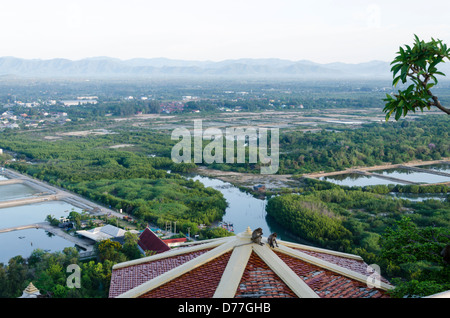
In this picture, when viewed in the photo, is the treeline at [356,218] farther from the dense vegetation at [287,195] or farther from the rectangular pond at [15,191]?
the rectangular pond at [15,191]

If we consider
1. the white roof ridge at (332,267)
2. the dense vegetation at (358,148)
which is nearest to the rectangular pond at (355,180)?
the dense vegetation at (358,148)

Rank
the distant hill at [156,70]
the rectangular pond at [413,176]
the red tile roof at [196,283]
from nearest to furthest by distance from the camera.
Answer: the red tile roof at [196,283]
the rectangular pond at [413,176]
the distant hill at [156,70]

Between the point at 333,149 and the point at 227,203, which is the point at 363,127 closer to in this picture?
the point at 333,149

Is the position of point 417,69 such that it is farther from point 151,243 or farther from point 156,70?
point 156,70

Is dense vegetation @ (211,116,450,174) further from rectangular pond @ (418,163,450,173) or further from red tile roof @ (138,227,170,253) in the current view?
red tile roof @ (138,227,170,253)

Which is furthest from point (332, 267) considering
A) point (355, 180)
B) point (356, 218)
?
point (355, 180)

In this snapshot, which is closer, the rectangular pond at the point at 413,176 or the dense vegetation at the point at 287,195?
the dense vegetation at the point at 287,195
